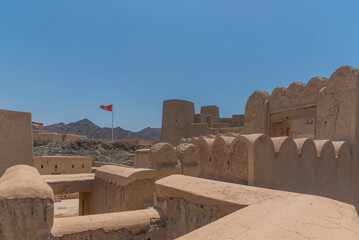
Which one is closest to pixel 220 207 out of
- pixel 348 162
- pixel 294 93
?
pixel 348 162

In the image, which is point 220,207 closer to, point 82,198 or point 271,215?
point 271,215

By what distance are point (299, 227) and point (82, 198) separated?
7.91 metres

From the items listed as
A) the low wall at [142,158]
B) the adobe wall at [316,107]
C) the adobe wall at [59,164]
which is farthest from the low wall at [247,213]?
the adobe wall at [59,164]

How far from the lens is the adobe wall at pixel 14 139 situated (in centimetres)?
675

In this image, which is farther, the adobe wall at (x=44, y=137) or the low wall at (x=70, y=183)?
the adobe wall at (x=44, y=137)

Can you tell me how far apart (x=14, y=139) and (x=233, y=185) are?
6.66 m

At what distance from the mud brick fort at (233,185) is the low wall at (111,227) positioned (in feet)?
0.04

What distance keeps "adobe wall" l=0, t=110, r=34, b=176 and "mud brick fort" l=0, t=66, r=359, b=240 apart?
0.03 metres

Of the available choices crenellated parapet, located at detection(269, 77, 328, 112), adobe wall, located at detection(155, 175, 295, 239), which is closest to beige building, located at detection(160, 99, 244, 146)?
crenellated parapet, located at detection(269, 77, 328, 112)

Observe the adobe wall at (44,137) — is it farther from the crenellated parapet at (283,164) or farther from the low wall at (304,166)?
the low wall at (304,166)

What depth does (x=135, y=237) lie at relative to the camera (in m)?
3.20

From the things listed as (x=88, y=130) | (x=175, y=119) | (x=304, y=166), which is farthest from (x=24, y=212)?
(x=88, y=130)

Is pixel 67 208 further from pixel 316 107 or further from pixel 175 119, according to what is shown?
pixel 175 119

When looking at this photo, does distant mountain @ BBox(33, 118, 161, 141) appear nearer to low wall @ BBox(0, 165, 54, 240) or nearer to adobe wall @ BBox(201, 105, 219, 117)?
adobe wall @ BBox(201, 105, 219, 117)
